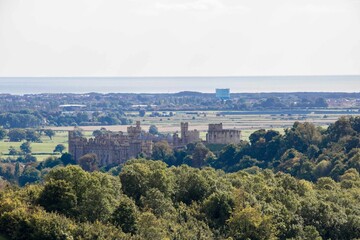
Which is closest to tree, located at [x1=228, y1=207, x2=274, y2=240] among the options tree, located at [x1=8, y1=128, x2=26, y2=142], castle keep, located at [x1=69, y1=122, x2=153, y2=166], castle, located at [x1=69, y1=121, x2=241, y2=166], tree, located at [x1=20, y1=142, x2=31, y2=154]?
castle, located at [x1=69, y1=121, x2=241, y2=166]

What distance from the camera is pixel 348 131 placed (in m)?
111

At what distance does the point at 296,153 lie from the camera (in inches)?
4358

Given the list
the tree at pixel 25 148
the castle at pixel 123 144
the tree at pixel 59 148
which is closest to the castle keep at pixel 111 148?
the castle at pixel 123 144

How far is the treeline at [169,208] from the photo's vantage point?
162 feet

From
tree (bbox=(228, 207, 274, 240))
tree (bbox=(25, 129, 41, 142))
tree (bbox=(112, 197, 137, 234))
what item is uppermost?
tree (bbox=(112, 197, 137, 234))

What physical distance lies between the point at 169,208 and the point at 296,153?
181 ft

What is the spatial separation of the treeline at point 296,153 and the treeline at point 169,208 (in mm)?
29741

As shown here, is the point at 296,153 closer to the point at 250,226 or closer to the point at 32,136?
the point at 250,226

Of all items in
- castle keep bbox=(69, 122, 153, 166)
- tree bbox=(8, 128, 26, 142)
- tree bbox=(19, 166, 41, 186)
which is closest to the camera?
tree bbox=(19, 166, 41, 186)

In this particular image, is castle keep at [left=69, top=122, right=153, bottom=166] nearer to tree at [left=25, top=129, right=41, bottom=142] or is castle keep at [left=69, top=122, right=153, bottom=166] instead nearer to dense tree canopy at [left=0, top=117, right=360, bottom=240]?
tree at [left=25, top=129, right=41, bottom=142]

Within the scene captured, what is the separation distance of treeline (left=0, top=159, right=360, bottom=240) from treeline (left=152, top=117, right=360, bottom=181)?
29741 millimetres

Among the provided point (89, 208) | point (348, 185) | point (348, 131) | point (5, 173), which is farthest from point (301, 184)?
point (5, 173)

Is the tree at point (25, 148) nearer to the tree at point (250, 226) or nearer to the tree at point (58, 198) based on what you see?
the tree at point (250, 226)

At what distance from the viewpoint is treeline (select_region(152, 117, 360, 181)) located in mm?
98250
